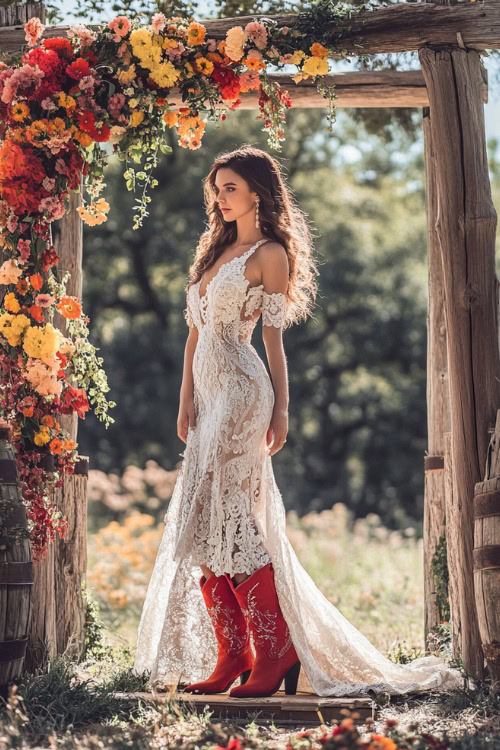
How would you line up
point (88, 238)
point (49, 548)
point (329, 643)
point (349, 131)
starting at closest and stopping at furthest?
1. point (329, 643)
2. point (49, 548)
3. point (88, 238)
4. point (349, 131)

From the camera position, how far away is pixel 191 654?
4895 millimetres

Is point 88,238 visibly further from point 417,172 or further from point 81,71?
point 81,71

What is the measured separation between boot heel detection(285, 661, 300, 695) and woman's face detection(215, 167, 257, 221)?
214 centimetres

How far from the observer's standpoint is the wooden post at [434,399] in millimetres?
5867

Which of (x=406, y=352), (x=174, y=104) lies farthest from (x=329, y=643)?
(x=406, y=352)

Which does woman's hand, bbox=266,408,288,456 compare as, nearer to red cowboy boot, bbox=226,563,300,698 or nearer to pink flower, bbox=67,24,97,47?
red cowboy boot, bbox=226,563,300,698

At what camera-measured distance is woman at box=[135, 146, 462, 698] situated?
462 centimetres

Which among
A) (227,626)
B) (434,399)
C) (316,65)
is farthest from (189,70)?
(227,626)

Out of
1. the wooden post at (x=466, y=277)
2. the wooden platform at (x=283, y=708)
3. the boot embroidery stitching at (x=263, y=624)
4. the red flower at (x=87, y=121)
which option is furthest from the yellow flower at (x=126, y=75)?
the wooden platform at (x=283, y=708)

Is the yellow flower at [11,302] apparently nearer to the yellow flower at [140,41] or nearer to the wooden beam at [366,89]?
the yellow flower at [140,41]

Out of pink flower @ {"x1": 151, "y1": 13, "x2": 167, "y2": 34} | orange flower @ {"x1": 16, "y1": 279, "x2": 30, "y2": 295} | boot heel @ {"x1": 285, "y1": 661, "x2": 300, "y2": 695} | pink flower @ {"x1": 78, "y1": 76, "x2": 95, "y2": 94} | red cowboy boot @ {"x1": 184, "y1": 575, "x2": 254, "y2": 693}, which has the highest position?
pink flower @ {"x1": 151, "y1": 13, "x2": 167, "y2": 34}

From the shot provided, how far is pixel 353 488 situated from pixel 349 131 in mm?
6767

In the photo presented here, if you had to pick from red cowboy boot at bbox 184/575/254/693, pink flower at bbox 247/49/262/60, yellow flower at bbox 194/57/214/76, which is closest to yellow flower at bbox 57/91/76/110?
yellow flower at bbox 194/57/214/76

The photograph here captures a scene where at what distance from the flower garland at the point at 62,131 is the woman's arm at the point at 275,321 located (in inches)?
28.3
